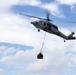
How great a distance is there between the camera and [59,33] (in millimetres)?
98438

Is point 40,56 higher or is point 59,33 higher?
point 59,33

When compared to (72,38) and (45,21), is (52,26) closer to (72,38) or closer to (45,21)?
(45,21)

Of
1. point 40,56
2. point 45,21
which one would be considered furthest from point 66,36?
point 40,56

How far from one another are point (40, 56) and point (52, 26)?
28.2m

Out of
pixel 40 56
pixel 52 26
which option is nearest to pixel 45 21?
pixel 52 26

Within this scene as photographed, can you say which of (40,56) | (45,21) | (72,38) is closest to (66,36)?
(72,38)

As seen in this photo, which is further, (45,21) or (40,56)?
(45,21)

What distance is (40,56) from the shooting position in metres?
70.3

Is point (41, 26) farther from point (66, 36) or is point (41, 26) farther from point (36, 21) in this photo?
point (66, 36)

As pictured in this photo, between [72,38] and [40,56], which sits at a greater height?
[72,38]

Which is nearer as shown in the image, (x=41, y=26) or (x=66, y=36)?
(x=41, y=26)

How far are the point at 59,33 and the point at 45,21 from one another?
809 cm

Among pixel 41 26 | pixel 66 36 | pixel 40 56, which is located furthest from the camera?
pixel 66 36

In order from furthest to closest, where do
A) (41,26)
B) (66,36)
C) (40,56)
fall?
(66,36), (41,26), (40,56)
